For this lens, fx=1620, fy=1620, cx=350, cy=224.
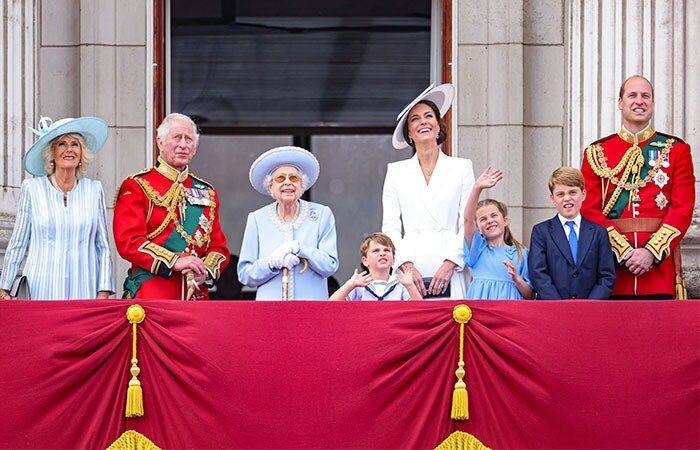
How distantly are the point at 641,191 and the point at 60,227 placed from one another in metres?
3.36

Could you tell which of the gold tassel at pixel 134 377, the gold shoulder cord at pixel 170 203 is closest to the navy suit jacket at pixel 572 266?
the gold shoulder cord at pixel 170 203

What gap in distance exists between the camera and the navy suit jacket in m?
8.88

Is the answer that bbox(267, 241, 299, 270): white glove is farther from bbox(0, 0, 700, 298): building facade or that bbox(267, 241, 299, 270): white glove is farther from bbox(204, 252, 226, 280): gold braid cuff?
bbox(0, 0, 700, 298): building facade

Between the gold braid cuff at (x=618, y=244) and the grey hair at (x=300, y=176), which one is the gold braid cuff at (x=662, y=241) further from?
the grey hair at (x=300, y=176)

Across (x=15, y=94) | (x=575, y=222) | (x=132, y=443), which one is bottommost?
(x=132, y=443)

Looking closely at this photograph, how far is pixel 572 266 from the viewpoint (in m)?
8.89

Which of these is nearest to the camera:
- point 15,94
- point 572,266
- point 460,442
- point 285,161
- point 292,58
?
point 460,442

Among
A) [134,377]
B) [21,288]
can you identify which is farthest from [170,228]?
[134,377]

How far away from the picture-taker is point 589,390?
27.0ft

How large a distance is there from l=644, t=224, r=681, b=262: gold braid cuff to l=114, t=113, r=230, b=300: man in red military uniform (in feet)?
8.04

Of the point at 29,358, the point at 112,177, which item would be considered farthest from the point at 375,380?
the point at 112,177

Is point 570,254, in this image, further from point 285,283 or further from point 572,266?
point 285,283

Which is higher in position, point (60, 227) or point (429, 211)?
point (429, 211)

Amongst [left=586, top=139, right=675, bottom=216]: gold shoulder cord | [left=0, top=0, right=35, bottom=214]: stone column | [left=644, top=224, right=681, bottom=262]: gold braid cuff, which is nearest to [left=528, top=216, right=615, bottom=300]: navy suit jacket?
[left=644, top=224, right=681, bottom=262]: gold braid cuff
